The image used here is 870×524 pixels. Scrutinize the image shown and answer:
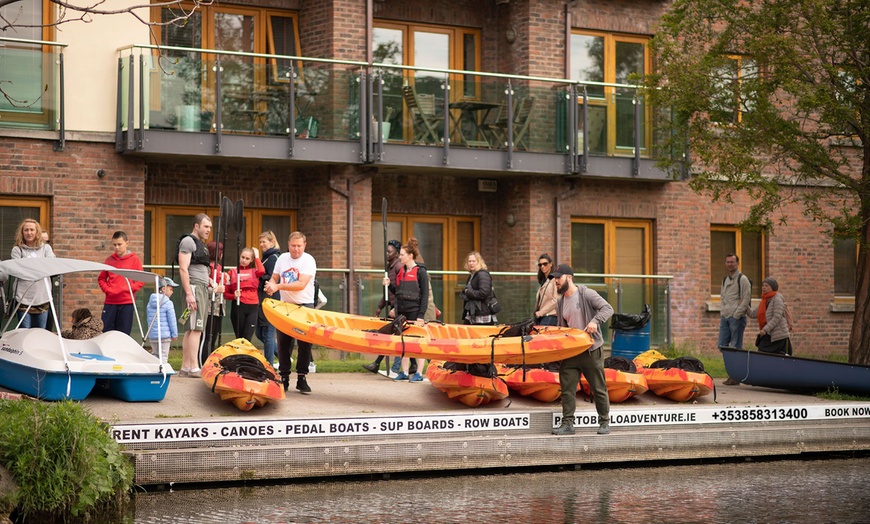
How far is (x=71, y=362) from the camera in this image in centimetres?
1276

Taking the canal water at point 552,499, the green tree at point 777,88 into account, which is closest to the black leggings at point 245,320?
the canal water at point 552,499

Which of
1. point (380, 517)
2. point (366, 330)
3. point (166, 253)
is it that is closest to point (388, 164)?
point (166, 253)

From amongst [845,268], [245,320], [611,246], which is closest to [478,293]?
[245,320]

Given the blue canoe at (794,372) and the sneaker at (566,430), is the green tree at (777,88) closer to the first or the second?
the blue canoe at (794,372)

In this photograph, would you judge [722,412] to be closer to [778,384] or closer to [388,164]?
[778,384]

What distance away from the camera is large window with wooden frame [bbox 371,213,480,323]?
75.2ft

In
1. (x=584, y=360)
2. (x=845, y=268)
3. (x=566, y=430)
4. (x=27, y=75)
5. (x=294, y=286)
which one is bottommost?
(x=566, y=430)

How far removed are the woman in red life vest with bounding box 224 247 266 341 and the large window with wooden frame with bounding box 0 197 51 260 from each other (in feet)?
16.1

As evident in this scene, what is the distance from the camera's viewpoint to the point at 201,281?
15.1 m

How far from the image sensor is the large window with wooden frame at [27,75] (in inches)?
734

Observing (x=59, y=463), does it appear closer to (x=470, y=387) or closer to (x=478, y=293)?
(x=470, y=387)

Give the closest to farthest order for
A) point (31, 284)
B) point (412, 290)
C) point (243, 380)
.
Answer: point (243, 380)
point (31, 284)
point (412, 290)

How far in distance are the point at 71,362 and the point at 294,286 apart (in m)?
2.79

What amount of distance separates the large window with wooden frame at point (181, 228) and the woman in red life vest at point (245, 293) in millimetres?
4836
